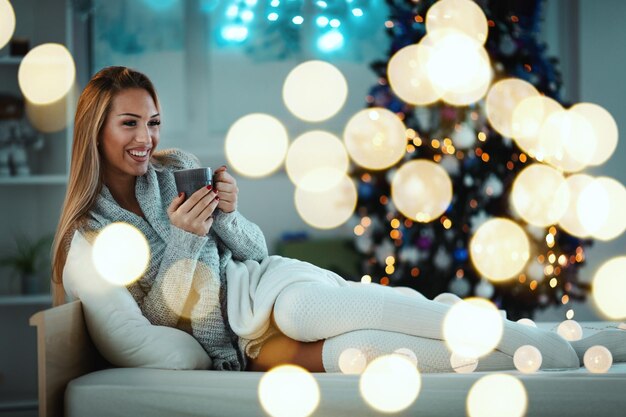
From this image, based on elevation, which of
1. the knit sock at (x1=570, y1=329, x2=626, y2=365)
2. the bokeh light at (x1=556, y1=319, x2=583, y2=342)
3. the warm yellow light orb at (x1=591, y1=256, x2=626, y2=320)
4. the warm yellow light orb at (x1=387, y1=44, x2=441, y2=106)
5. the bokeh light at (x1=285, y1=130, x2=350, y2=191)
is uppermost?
the warm yellow light orb at (x1=387, y1=44, x2=441, y2=106)

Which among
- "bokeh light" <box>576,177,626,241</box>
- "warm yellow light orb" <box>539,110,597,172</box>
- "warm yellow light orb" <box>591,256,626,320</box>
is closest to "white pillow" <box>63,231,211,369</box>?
"warm yellow light orb" <box>539,110,597,172</box>

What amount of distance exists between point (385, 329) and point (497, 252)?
190cm

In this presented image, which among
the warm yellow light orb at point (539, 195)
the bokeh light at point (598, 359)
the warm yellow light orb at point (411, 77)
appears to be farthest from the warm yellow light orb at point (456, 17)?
the bokeh light at point (598, 359)

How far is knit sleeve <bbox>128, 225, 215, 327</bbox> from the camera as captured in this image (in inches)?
76.7

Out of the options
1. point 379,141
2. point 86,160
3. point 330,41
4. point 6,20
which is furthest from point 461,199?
point 6,20

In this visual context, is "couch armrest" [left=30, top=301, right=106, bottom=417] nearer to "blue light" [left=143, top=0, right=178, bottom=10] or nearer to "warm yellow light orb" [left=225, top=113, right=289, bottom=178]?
"warm yellow light orb" [left=225, top=113, right=289, bottom=178]

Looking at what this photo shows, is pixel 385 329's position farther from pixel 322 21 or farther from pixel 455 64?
pixel 322 21

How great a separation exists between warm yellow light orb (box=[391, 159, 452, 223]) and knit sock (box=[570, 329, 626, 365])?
5.63ft

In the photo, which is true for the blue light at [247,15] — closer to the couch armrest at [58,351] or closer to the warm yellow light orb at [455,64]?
the warm yellow light orb at [455,64]

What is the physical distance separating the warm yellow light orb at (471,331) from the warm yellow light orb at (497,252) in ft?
5.99

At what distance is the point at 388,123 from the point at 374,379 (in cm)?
218

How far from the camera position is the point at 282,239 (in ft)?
14.5

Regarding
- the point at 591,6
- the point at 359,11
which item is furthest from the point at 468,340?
the point at 591,6

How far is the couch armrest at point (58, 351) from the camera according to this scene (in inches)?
65.3
